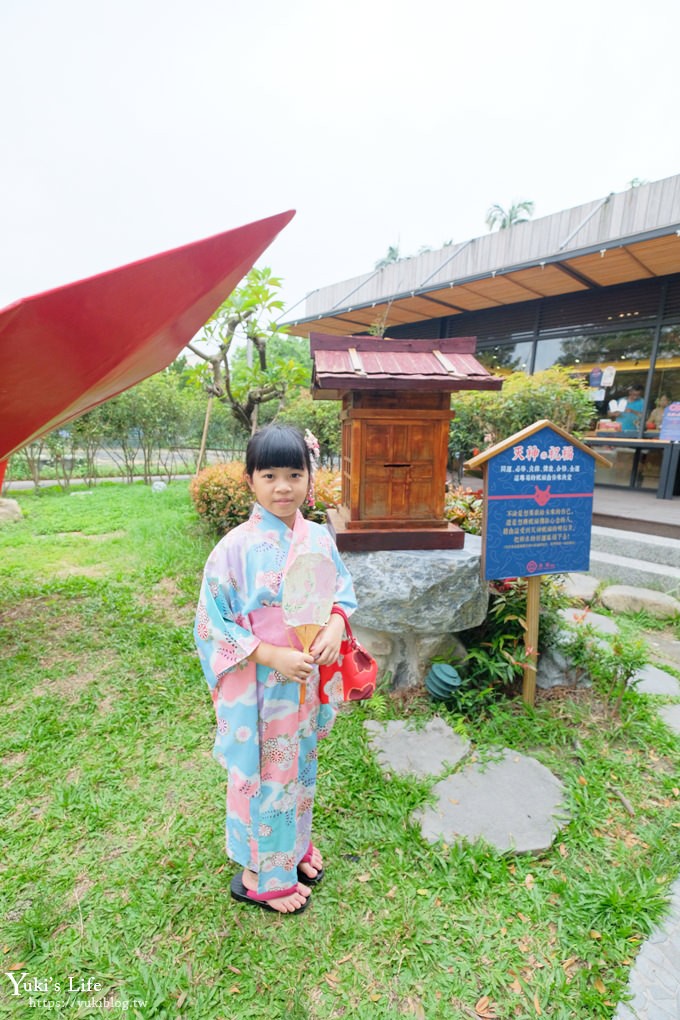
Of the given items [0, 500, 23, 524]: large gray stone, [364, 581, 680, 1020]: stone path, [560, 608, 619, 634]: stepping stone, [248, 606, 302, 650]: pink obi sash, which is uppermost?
[248, 606, 302, 650]: pink obi sash

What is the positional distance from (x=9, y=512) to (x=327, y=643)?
27.5 feet

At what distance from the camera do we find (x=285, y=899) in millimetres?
1708

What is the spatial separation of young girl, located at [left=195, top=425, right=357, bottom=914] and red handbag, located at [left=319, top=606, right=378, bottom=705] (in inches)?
1.6

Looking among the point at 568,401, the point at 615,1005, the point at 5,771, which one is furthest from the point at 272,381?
the point at 615,1005

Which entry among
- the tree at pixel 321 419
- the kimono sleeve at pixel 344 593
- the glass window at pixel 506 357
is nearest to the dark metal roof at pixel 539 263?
the glass window at pixel 506 357

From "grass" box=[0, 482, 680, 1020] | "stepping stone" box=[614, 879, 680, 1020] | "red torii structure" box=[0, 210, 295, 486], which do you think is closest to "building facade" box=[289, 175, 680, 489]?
"red torii structure" box=[0, 210, 295, 486]

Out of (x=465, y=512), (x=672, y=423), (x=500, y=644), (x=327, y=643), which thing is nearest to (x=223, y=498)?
(x=465, y=512)

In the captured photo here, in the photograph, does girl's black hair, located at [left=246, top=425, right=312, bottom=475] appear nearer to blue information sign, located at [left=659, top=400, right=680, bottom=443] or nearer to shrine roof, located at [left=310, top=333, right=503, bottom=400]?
shrine roof, located at [left=310, top=333, right=503, bottom=400]

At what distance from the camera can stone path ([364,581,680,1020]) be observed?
1.49 m

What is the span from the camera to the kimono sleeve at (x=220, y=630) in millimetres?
1412

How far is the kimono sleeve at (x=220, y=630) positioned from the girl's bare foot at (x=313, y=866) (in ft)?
3.03

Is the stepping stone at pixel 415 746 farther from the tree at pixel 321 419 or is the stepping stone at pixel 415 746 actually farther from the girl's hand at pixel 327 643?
the tree at pixel 321 419

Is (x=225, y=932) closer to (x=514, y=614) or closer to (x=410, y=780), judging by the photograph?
(x=410, y=780)

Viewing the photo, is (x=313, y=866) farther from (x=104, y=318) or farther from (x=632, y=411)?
(x=632, y=411)
